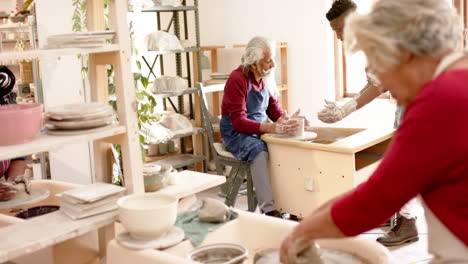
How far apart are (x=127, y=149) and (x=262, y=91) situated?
189 cm

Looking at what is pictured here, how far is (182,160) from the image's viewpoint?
5.23m

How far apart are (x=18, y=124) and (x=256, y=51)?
2.19m

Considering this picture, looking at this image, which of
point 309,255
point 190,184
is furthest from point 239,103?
point 309,255

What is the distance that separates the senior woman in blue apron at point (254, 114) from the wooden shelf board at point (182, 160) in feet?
4.01

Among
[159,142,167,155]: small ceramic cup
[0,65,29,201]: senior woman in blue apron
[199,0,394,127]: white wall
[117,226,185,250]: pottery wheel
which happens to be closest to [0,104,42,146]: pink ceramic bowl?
[117,226,185,250]: pottery wheel

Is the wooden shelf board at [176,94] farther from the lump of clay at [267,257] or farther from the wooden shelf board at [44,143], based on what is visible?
the lump of clay at [267,257]

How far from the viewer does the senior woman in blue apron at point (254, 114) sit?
3578 millimetres

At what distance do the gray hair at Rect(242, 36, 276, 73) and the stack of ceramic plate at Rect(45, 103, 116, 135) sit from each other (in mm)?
1870

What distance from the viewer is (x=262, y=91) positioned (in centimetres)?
394

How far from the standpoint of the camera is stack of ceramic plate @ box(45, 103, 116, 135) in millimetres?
1987

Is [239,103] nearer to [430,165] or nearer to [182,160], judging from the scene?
[182,160]

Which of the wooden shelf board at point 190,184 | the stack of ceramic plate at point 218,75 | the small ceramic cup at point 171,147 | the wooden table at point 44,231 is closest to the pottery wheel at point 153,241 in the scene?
the wooden table at point 44,231

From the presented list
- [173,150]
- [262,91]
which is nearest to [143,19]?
[173,150]

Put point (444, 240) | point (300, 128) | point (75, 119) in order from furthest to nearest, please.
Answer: point (300, 128)
point (75, 119)
point (444, 240)
